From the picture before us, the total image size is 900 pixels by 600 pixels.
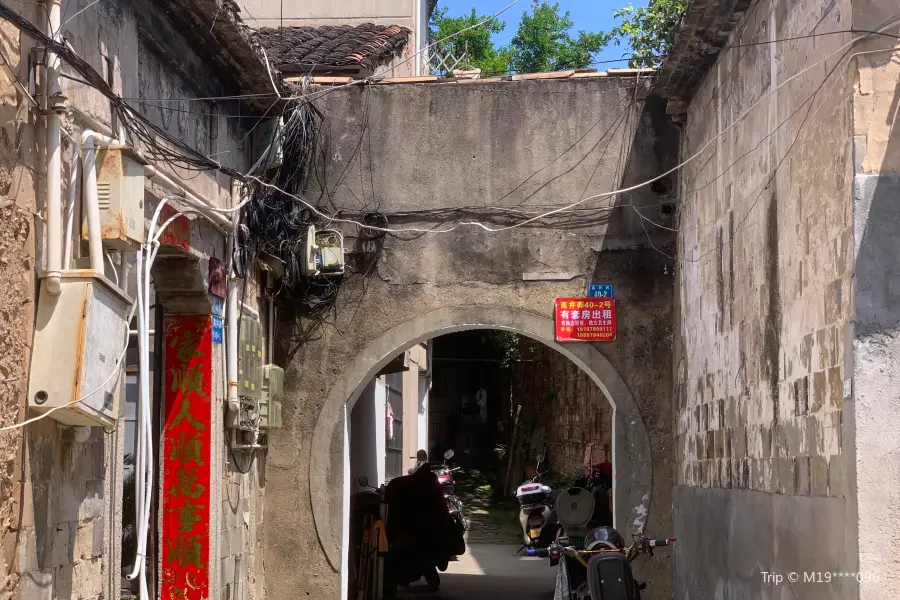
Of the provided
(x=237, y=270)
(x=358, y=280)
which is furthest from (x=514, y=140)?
(x=237, y=270)

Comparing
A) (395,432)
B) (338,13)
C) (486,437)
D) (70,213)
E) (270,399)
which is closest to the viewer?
(70,213)

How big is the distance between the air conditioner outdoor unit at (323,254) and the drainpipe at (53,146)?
11.9 feet

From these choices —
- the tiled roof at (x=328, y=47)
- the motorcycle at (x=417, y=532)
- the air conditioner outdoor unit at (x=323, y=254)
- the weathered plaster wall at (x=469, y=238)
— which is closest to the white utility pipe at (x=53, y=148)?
the air conditioner outdoor unit at (x=323, y=254)

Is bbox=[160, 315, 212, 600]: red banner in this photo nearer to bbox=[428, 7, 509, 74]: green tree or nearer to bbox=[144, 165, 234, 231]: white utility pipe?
bbox=[144, 165, 234, 231]: white utility pipe

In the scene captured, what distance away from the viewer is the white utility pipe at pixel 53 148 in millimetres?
4406

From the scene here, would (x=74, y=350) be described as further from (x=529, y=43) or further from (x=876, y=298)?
(x=529, y=43)

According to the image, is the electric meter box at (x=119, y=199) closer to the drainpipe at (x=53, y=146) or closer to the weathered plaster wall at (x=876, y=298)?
the drainpipe at (x=53, y=146)

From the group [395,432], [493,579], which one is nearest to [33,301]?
[493,579]

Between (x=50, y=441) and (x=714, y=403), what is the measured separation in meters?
3.84

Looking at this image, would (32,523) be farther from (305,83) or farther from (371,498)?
(371,498)

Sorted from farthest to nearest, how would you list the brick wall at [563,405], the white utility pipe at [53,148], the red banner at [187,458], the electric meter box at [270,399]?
the brick wall at [563,405]
the electric meter box at [270,399]
the red banner at [187,458]
the white utility pipe at [53,148]

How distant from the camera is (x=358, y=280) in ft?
27.1

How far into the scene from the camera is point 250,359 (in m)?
7.52

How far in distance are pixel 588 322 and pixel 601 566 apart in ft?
9.22
